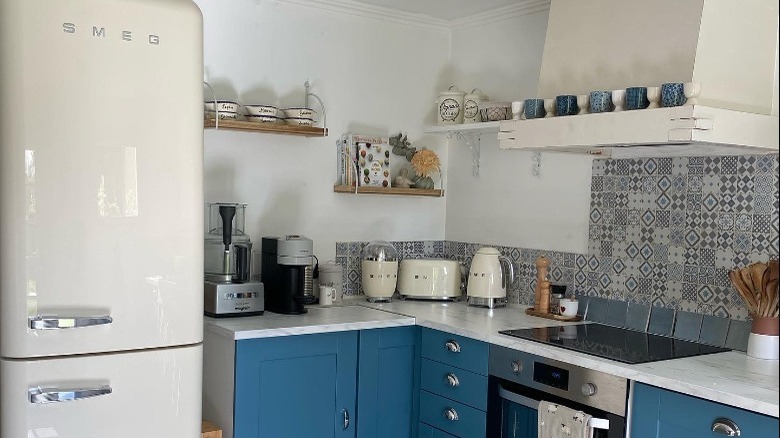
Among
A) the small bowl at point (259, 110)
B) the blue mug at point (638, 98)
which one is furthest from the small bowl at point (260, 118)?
the blue mug at point (638, 98)

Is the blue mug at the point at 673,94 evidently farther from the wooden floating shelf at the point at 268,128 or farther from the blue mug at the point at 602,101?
the wooden floating shelf at the point at 268,128

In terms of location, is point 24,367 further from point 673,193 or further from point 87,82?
point 673,193

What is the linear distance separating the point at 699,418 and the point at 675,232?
3.22 feet

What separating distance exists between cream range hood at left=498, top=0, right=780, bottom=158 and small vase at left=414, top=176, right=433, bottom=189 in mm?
1139

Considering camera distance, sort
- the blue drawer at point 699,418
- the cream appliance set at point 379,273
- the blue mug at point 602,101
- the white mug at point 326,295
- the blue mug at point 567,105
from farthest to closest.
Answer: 1. the cream appliance set at point 379,273
2. the white mug at point 326,295
3. the blue mug at point 567,105
4. the blue mug at point 602,101
5. the blue drawer at point 699,418

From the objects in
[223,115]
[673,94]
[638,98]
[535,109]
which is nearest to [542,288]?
[535,109]

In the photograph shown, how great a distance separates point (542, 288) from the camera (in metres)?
3.55

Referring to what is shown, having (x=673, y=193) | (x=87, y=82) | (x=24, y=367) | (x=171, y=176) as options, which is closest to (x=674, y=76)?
(x=673, y=193)

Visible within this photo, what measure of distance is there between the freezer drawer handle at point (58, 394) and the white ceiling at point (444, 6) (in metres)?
2.21

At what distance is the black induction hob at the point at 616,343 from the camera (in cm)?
276

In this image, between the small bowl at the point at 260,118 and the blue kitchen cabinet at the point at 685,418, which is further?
the small bowl at the point at 260,118

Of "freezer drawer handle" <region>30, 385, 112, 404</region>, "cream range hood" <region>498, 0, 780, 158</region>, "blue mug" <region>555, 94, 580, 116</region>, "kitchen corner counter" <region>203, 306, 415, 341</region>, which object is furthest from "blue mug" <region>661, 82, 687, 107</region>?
"freezer drawer handle" <region>30, 385, 112, 404</region>

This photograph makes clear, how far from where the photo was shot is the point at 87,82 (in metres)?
2.47

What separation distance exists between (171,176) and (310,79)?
1354 mm
